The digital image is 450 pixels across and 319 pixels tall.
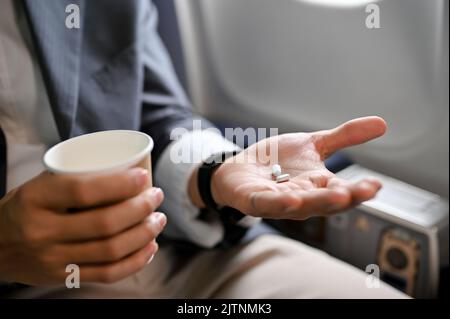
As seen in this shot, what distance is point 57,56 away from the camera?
788mm

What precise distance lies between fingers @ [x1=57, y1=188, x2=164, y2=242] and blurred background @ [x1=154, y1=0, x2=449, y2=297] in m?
0.39

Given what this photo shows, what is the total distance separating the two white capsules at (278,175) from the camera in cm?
62

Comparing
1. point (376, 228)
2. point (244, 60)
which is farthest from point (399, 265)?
point (244, 60)

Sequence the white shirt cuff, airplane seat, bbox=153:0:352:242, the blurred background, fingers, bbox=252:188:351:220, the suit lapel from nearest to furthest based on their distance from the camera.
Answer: fingers, bbox=252:188:351:220 → the suit lapel → the white shirt cuff → the blurred background → airplane seat, bbox=153:0:352:242

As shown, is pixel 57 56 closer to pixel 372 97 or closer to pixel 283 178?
pixel 283 178

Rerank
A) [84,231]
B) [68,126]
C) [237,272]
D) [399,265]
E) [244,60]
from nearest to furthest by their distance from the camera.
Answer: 1. [84,231]
2. [68,126]
3. [237,272]
4. [399,265]
5. [244,60]

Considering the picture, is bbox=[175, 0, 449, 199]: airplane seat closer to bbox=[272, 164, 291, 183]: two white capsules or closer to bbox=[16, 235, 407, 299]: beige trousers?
bbox=[16, 235, 407, 299]: beige trousers

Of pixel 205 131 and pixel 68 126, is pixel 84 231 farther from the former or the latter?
pixel 205 131

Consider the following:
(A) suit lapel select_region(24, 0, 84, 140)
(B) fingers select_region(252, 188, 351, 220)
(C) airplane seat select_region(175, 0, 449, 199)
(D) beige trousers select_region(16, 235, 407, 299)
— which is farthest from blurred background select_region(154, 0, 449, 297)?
(A) suit lapel select_region(24, 0, 84, 140)

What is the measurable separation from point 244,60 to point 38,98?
724mm

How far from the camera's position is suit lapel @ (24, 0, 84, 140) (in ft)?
2.52

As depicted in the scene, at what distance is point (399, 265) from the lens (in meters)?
1.06

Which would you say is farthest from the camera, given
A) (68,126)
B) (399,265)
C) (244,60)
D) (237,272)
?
(244,60)

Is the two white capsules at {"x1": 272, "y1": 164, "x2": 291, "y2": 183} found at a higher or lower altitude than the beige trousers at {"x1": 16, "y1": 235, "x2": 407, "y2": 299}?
higher
